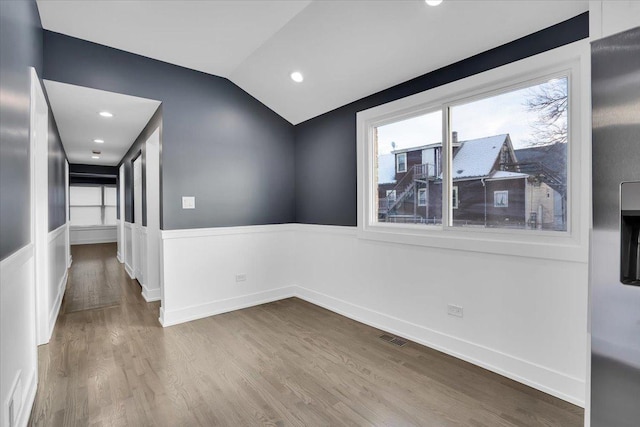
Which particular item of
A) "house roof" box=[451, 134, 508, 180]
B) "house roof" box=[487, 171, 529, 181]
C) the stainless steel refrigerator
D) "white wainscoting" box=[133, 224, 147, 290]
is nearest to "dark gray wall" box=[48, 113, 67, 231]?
"white wainscoting" box=[133, 224, 147, 290]

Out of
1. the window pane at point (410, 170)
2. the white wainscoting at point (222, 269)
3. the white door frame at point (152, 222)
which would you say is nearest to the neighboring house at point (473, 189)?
the window pane at point (410, 170)

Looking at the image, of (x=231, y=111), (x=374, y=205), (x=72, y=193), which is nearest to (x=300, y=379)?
(x=374, y=205)

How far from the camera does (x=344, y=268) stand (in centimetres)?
355

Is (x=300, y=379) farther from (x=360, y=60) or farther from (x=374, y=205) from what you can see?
(x=360, y=60)

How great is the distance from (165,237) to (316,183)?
1.80m

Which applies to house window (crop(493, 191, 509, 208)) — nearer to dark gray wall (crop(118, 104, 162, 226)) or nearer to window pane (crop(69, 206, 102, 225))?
dark gray wall (crop(118, 104, 162, 226))

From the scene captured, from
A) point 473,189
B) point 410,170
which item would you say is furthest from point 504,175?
point 410,170

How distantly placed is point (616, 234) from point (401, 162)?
2.23 meters

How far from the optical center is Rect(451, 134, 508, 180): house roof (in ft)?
7.80

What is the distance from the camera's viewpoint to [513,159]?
2.27m

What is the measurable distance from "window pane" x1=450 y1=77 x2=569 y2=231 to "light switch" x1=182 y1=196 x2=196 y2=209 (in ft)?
8.57

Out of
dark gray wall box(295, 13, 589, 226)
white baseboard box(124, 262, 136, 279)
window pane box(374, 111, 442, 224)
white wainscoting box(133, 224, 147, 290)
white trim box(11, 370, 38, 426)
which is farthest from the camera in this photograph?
white baseboard box(124, 262, 136, 279)

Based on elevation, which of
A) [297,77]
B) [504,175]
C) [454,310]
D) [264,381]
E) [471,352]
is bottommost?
[264,381]

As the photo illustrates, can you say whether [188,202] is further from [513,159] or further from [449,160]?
[513,159]
